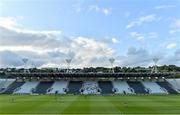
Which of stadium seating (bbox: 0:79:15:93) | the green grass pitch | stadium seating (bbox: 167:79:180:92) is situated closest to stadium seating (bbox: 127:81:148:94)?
stadium seating (bbox: 167:79:180:92)

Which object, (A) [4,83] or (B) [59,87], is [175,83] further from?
(A) [4,83]

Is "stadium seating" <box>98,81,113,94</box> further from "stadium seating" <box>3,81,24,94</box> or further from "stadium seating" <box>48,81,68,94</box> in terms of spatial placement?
"stadium seating" <box>3,81,24,94</box>

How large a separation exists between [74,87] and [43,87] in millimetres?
9465

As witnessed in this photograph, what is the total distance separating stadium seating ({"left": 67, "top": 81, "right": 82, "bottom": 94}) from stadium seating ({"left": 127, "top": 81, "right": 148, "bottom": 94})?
15.7 meters

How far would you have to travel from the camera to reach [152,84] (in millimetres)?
113188

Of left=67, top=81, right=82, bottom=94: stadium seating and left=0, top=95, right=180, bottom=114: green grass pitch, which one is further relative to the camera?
left=67, top=81, right=82, bottom=94: stadium seating

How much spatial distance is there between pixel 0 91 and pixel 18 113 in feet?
249

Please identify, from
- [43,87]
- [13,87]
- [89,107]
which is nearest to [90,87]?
[43,87]

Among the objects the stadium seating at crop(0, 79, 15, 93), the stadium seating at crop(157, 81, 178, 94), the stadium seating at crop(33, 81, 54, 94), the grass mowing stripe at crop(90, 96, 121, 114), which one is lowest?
the grass mowing stripe at crop(90, 96, 121, 114)

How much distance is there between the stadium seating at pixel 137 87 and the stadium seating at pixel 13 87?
113 ft

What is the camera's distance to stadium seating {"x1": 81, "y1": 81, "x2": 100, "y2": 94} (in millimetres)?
106113

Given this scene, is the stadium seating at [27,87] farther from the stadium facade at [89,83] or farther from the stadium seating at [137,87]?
the stadium seating at [137,87]

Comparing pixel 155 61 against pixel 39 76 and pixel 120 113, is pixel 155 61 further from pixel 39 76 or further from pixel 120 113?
pixel 120 113

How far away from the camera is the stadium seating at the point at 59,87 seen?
106m
